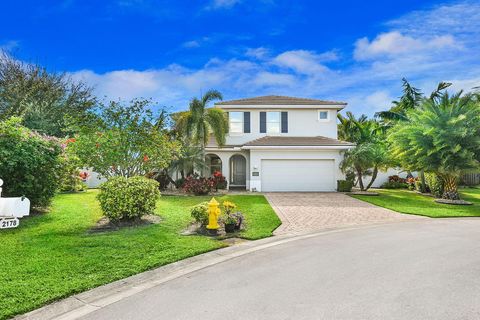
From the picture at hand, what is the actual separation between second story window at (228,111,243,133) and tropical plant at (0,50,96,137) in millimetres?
12656

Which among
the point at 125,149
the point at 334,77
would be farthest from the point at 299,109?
the point at 125,149

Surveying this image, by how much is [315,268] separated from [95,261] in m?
4.16

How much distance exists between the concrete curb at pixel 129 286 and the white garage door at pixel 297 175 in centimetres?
1424

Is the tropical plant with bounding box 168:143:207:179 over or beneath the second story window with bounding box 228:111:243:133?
beneath

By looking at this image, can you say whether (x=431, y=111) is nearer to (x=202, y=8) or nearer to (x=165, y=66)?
(x=202, y=8)

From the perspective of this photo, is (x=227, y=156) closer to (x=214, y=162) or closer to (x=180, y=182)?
(x=214, y=162)

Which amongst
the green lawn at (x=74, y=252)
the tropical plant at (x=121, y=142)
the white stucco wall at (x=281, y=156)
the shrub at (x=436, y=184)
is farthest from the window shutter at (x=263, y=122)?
the green lawn at (x=74, y=252)

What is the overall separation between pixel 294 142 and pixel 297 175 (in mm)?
2335

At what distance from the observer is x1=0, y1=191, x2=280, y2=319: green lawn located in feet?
15.5

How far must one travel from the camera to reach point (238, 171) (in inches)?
988

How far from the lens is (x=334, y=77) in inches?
875

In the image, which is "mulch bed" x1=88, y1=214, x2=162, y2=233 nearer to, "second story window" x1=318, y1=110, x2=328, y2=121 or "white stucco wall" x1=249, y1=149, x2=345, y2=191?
"white stucco wall" x1=249, y1=149, x2=345, y2=191

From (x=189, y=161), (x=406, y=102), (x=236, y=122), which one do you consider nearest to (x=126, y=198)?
(x=189, y=161)

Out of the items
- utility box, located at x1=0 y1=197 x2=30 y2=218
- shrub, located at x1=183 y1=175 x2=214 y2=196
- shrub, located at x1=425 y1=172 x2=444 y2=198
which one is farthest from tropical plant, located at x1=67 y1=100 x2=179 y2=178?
shrub, located at x1=425 y1=172 x2=444 y2=198
